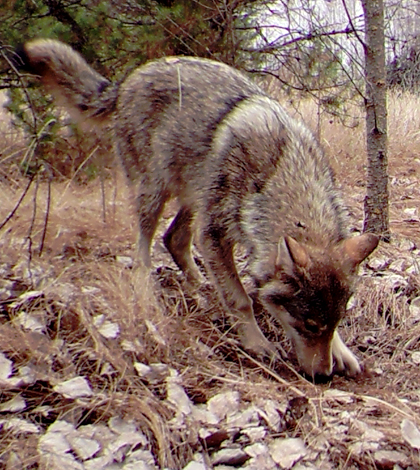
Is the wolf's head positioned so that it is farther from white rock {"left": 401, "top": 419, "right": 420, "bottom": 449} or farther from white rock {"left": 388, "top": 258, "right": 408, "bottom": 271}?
white rock {"left": 388, "top": 258, "right": 408, "bottom": 271}

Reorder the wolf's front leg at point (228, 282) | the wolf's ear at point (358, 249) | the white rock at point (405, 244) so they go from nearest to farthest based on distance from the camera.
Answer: the wolf's ear at point (358, 249) → the wolf's front leg at point (228, 282) → the white rock at point (405, 244)

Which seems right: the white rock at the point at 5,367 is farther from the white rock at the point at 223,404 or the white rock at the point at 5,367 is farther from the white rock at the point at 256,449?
the white rock at the point at 256,449

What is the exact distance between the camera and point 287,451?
8.19 ft

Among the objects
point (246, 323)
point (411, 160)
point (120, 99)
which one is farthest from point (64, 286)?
point (411, 160)

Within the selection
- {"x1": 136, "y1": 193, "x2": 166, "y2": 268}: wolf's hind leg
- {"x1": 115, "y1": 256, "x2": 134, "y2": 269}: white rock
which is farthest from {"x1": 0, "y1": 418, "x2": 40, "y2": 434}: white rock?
{"x1": 136, "y1": 193, "x2": 166, "y2": 268}: wolf's hind leg

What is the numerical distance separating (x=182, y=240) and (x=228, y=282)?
0.73 metres

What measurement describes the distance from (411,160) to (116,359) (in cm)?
669

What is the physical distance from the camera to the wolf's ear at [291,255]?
10.1 feet

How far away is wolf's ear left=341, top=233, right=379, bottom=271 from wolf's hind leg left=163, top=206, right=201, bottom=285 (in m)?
1.37

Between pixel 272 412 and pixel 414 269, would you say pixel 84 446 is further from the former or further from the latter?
pixel 414 269

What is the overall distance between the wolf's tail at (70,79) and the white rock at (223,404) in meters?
2.54

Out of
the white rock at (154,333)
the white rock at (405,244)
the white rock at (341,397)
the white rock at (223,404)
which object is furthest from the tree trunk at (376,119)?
the white rock at (223,404)

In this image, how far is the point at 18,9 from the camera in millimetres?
5652

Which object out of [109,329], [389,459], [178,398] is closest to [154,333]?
[109,329]
